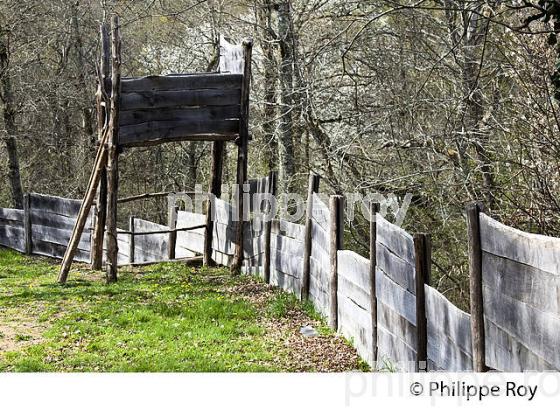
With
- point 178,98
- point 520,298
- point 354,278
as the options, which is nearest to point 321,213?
point 354,278

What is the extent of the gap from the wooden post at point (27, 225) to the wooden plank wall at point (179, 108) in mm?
6949

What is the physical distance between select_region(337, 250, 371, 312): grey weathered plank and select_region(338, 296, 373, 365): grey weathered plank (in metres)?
0.07

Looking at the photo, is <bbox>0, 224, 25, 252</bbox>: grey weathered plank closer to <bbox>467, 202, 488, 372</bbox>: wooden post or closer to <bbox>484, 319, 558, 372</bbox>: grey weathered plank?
<bbox>467, 202, 488, 372</bbox>: wooden post

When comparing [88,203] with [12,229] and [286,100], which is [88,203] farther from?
[12,229]

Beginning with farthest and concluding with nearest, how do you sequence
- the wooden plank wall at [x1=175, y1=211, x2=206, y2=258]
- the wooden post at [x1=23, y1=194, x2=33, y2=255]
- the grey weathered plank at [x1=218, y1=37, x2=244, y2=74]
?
the wooden post at [x1=23, y1=194, x2=33, y2=255] → the wooden plank wall at [x1=175, y1=211, x2=206, y2=258] → the grey weathered plank at [x1=218, y1=37, x2=244, y2=74]

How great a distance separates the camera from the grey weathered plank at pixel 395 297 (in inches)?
270

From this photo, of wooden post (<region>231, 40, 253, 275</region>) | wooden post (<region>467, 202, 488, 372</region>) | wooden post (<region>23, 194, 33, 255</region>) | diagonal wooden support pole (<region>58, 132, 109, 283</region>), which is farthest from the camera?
wooden post (<region>23, 194, 33, 255</region>)

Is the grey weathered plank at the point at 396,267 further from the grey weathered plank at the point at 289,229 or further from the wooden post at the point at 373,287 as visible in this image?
the grey weathered plank at the point at 289,229

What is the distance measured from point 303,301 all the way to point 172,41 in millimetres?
16377

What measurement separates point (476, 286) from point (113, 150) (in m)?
9.43

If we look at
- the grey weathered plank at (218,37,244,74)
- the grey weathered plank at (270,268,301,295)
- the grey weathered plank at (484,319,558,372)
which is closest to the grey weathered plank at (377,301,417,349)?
the grey weathered plank at (484,319,558,372)

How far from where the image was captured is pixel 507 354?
495cm

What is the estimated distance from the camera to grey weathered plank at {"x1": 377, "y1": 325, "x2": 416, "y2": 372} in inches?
272

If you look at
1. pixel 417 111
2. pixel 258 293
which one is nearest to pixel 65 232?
pixel 258 293
